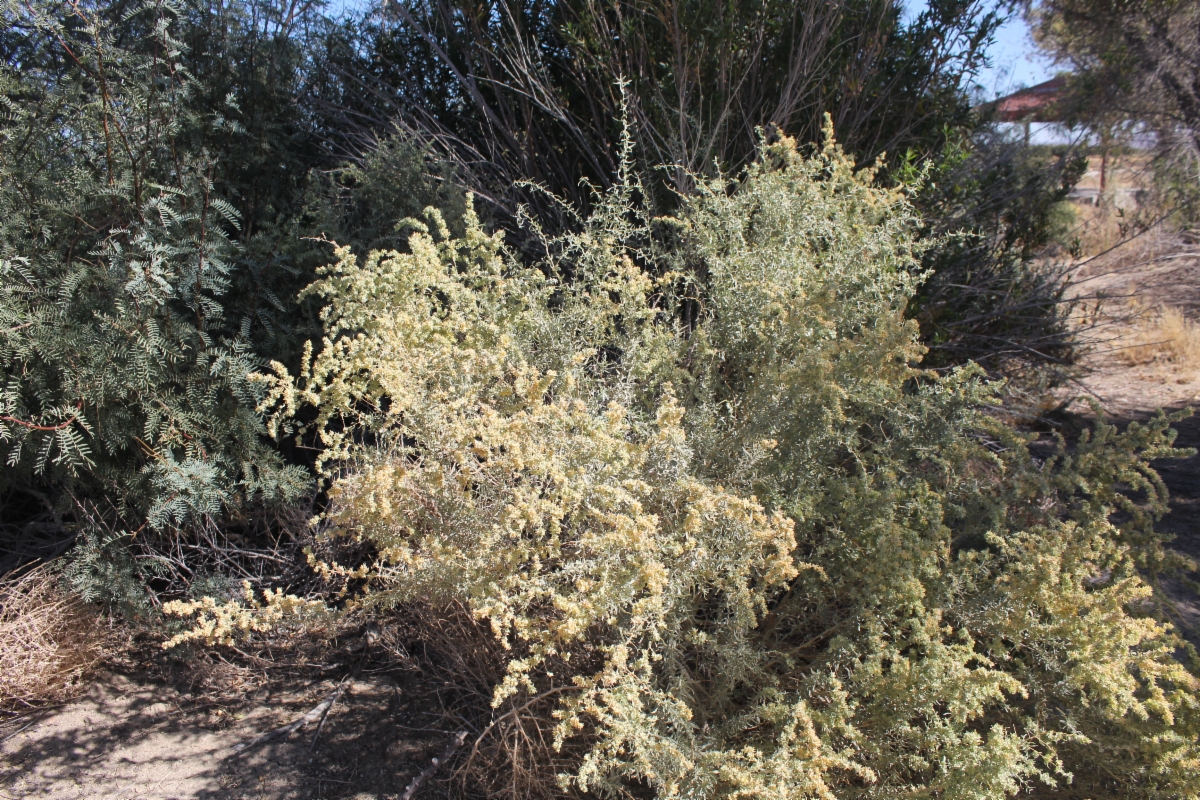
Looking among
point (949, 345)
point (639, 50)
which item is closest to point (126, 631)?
point (639, 50)

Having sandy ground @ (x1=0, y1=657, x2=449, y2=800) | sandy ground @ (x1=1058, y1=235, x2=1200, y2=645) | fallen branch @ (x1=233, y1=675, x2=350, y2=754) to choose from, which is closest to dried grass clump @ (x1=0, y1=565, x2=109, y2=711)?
sandy ground @ (x1=0, y1=657, x2=449, y2=800)

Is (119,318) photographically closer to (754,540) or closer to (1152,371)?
(754,540)

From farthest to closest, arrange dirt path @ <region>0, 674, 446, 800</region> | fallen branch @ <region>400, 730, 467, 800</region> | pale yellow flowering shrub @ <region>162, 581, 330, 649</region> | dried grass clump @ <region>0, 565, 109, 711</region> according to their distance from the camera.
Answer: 1. dried grass clump @ <region>0, 565, 109, 711</region>
2. dirt path @ <region>0, 674, 446, 800</region>
3. fallen branch @ <region>400, 730, 467, 800</region>
4. pale yellow flowering shrub @ <region>162, 581, 330, 649</region>

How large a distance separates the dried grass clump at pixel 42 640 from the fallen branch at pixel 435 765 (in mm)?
1348

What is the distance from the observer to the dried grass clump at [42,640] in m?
2.53

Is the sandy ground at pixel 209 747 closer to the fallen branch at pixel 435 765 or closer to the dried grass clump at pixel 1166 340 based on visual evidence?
the fallen branch at pixel 435 765

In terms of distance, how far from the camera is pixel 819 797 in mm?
1736

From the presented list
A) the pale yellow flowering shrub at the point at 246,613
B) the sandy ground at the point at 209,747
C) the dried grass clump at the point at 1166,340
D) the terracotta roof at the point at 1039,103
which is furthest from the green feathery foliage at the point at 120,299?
the dried grass clump at the point at 1166,340

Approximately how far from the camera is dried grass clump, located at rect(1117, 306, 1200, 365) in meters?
6.41

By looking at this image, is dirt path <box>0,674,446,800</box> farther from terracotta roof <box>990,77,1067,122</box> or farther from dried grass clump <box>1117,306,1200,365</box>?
dried grass clump <box>1117,306,1200,365</box>

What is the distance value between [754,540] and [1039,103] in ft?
26.1

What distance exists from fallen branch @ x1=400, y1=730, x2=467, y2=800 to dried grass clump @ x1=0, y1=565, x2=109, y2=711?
53.1 inches

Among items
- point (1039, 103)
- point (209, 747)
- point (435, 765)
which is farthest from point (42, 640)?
point (1039, 103)

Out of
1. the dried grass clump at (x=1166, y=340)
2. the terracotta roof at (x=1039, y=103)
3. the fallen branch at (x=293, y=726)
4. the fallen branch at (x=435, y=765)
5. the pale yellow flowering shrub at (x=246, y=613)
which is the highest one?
the terracotta roof at (x=1039, y=103)
